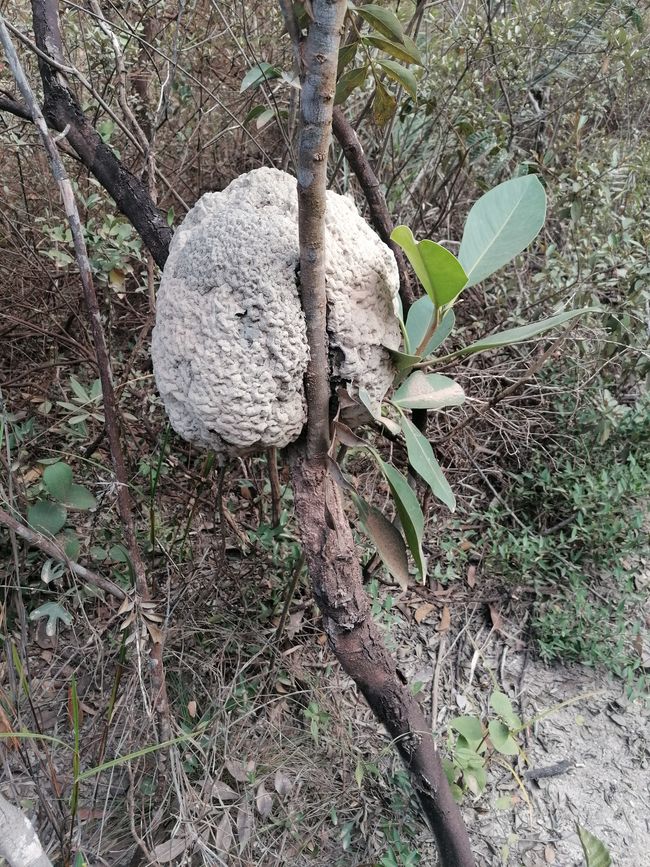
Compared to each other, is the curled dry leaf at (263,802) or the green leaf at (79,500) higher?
the green leaf at (79,500)

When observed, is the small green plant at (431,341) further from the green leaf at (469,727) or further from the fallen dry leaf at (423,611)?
the fallen dry leaf at (423,611)

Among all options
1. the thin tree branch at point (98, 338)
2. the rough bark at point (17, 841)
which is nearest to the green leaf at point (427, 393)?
the thin tree branch at point (98, 338)

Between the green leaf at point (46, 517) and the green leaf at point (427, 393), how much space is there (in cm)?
67

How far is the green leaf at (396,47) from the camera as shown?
950 millimetres

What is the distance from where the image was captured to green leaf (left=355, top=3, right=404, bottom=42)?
3.00 ft

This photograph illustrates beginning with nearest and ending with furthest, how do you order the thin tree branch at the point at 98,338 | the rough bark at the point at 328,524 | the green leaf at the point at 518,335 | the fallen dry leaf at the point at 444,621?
the rough bark at the point at 328,524
the thin tree branch at the point at 98,338
the green leaf at the point at 518,335
the fallen dry leaf at the point at 444,621

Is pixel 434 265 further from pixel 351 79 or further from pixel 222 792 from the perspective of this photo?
pixel 222 792

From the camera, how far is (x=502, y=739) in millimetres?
1146

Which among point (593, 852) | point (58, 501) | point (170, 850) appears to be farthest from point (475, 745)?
point (58, 501)

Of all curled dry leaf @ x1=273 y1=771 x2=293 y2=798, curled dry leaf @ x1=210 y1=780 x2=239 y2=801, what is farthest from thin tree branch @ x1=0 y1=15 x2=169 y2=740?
curled dry leaf @ x1=273 y1=771 x2=293 y2=798

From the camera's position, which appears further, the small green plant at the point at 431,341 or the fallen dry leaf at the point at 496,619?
the fallen dry leaf at the point at 496,619

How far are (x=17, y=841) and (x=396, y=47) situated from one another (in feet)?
4.20

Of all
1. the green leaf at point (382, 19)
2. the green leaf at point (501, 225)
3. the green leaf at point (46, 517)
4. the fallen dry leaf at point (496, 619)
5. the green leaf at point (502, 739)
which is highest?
the green leaf at point (382, 19)

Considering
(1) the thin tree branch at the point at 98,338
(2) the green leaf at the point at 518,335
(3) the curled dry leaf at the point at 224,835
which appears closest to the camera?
(1) the thin tree branch at the point at 98,338
